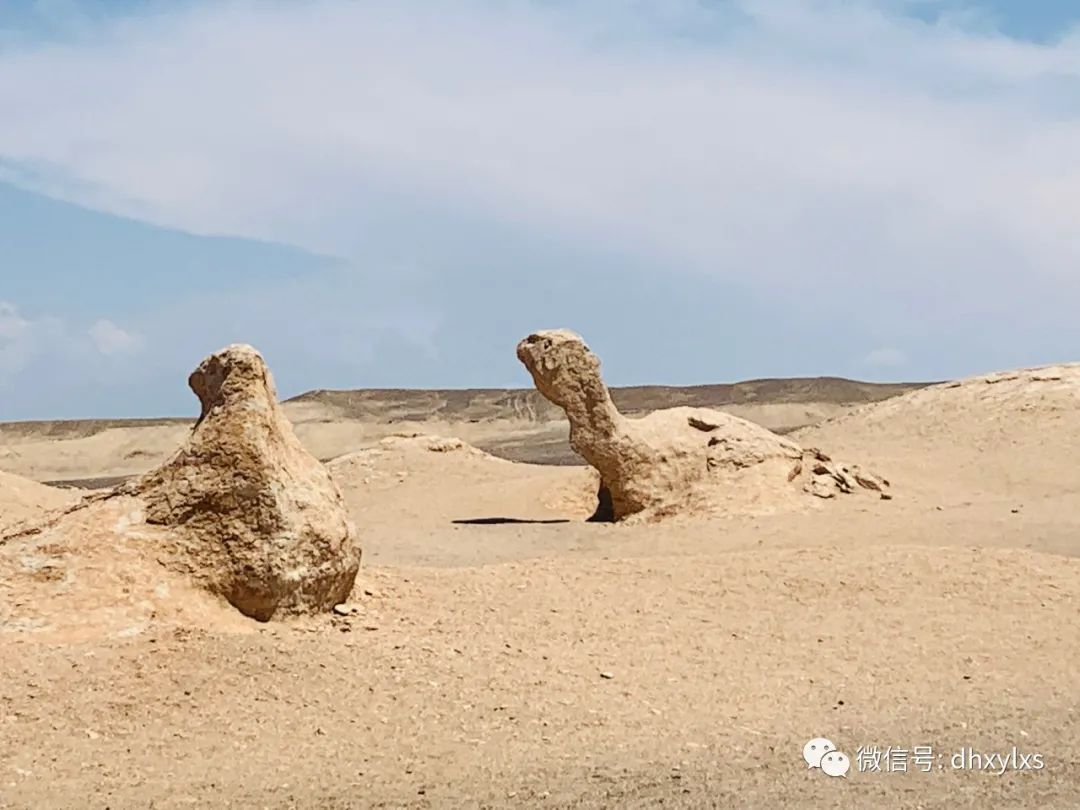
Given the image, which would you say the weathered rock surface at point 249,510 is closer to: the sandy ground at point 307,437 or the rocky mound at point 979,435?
the rocky mound at point 979,435

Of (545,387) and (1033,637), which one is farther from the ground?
(545,387)

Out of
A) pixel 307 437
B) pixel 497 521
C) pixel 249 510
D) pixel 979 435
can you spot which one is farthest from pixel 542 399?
pixel 249 510

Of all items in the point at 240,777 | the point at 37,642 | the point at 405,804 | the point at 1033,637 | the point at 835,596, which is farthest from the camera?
the point at 835,596

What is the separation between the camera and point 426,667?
286 inches

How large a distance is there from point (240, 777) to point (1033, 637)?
516cm

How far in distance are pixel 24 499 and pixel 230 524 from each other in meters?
7.41

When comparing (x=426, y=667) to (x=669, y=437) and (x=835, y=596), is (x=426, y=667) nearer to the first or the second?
(x=835, y=596)

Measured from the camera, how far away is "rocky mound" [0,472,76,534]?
12992mm

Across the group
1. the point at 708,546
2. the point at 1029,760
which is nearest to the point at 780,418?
the point at 708,546

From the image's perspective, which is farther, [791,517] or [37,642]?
[791,517]

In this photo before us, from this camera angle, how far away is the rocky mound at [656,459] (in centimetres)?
1534

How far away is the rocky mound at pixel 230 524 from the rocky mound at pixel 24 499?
470 cm

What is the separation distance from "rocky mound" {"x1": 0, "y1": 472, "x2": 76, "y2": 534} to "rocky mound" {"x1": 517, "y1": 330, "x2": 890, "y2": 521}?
5.28 meters

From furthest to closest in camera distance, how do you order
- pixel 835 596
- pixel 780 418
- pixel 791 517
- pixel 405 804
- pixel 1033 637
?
pixel 780 418 < pixel 791 517 < pixel 835 596 < pixel 1033 637 < pixel 405 804
